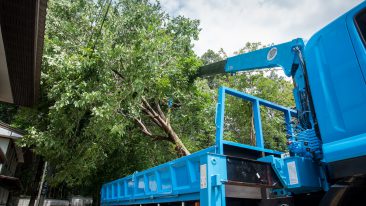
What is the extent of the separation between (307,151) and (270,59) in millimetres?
2004

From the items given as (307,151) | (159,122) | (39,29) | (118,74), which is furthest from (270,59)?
(159,122)

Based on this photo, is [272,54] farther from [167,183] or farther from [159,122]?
[159,122]

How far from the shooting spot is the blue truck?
2539 mm

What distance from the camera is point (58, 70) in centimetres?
902

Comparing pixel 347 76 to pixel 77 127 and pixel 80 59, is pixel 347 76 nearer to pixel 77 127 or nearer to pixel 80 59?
pixel 80 59

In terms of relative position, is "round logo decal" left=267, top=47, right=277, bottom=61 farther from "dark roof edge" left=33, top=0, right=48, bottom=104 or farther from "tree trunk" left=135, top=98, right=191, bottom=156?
"tree trunk" left=135, top=98, right=191, bottom=156

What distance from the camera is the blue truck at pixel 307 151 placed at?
2539 millimetres

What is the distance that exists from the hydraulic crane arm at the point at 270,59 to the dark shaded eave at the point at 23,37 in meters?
3.70

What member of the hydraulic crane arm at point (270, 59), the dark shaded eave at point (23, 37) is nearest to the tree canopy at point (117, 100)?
the dark shaded eave at point (23, 37)

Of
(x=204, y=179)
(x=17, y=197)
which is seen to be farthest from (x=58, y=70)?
(x=17, y=197)

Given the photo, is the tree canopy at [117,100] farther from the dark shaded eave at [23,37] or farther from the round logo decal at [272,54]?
the round logo decal at [272,54]

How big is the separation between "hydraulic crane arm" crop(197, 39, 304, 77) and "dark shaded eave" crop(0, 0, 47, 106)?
146 inches

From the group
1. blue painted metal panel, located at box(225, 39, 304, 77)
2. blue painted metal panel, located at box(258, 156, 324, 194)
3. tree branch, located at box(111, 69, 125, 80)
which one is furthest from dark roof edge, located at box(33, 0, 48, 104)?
blue painted metal panel, located at box(258, 156, 324, 194)

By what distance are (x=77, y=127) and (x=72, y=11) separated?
20.4 feet
